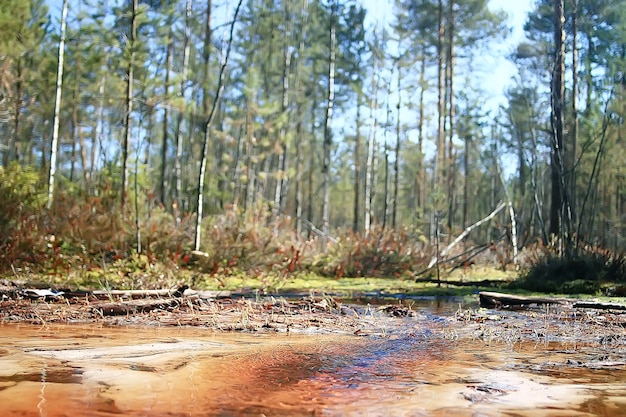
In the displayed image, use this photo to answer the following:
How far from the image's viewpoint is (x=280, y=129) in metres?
23.9

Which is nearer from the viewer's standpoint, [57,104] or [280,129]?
[57,104]

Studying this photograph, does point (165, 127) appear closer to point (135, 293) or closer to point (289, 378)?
point (135, 293)

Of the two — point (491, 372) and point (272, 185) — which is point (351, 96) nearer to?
point (272, 185)

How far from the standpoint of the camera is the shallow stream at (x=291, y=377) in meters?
2.35

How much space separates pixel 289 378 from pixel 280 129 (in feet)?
70.3

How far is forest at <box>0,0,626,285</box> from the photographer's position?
34.3ft

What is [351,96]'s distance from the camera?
29.9 meters

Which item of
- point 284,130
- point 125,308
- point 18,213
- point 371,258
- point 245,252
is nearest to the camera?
point 125,308

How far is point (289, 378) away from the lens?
2941 mm

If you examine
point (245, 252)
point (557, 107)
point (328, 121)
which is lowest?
point (245, 252)

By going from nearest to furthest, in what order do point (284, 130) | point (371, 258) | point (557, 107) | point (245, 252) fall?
point (557, 107)
point (245, 252)
point (371, 258)
point (284, 130)

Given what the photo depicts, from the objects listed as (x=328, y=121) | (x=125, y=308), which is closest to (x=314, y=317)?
(x=125, y=308)

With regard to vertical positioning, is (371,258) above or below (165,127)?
below

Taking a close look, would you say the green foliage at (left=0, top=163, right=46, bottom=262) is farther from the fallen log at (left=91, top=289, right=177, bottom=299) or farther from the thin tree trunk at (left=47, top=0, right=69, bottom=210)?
the fallen log at (left=91, top=289, right=177, bottom=299)
